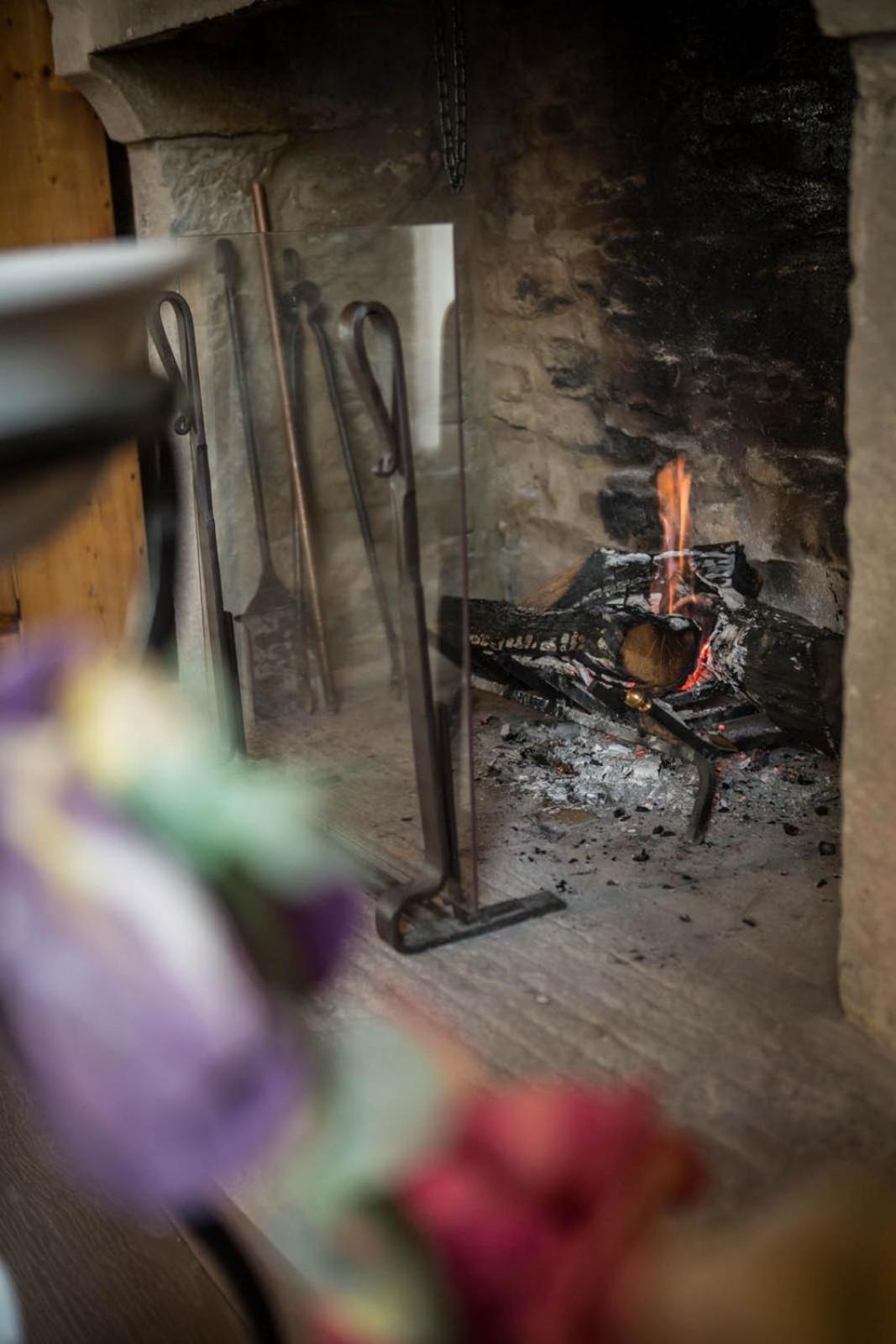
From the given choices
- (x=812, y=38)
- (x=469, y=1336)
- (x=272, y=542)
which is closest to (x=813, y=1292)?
(x=469, y=1336)

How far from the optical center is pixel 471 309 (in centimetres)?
399

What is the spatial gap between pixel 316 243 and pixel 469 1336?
2118 mm

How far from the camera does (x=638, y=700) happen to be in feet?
9.77

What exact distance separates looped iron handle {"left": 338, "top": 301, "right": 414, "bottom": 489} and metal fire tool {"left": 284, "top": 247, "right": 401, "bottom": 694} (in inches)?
12.6

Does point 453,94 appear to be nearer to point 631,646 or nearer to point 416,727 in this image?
point 631,646

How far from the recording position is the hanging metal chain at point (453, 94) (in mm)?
3520

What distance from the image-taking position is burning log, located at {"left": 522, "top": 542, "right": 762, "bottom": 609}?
10.3 feet

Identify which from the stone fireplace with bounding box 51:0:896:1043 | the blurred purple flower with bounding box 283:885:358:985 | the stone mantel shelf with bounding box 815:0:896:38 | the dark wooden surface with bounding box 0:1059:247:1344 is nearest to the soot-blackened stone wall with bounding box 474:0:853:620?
the stone fireplace with bounding box 51:0:896:1043

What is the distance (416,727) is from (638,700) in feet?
2.59

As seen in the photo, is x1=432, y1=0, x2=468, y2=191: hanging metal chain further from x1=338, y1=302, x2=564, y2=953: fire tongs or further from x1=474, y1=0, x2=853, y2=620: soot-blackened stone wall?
x1=338, y1=302, x2=564, y2=953: fire tongs

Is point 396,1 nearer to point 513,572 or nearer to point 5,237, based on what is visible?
point 5,237

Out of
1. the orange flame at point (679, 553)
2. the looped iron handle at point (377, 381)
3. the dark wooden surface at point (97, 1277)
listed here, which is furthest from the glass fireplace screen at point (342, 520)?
the dark wooden surface at point (97, 1277)

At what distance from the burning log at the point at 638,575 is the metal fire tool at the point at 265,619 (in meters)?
0.76

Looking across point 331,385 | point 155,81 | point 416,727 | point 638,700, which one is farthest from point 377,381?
point 155,81
